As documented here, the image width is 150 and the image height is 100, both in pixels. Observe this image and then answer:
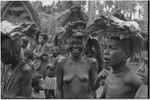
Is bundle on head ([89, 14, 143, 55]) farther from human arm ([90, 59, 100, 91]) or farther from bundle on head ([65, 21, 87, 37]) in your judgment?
human arm ([90, 59, 100, 91])

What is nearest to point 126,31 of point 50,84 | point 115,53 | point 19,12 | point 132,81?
point 115,53

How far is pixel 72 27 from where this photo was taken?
4.21 m

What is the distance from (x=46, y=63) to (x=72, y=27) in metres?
4.61

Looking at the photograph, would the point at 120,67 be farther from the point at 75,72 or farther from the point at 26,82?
the point at 26,82

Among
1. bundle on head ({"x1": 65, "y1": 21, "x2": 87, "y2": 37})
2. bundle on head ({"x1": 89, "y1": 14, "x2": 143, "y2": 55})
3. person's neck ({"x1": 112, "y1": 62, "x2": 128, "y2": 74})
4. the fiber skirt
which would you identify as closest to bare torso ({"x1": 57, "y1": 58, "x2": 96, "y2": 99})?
bundle on head ({"x1": 65, "y1": 21, "x2": 87, "y2": 37})

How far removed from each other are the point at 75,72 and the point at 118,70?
757 millimetres

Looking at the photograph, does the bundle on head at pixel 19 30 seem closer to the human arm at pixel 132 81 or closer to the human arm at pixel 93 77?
the human arm at pixel 93 77

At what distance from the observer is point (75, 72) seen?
4250 mm

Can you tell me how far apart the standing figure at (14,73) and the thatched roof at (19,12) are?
20.8ft

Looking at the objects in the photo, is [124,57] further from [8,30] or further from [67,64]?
[8,30]

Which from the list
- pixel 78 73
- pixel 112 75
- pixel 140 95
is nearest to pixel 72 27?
pixel 78 73

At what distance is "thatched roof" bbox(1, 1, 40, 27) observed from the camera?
411 inches

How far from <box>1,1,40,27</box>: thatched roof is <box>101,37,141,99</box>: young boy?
6868mm

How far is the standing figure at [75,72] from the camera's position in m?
4.11
